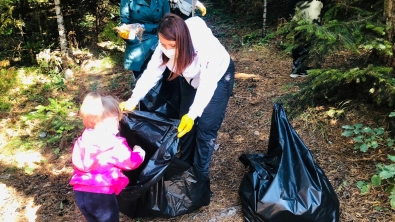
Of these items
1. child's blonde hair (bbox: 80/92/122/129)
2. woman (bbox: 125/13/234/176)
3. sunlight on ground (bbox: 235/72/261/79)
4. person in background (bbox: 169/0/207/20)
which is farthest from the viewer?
sunlight on ground (bbox: 235/72/261/79)

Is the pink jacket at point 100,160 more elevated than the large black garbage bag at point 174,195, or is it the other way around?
the pink jacket at point 100,160

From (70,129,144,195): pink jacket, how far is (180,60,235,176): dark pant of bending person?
60 cm

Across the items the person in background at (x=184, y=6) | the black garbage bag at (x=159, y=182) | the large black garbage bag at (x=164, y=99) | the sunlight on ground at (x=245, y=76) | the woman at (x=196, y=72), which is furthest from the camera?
the sunlight on ground at (x=245, y=76)

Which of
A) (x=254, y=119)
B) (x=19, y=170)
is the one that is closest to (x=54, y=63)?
(x=19, y=170)

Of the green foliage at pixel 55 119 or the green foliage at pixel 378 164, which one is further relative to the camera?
the green foliage at pixel 55 119

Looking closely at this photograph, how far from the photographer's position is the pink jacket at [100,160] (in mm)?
1905

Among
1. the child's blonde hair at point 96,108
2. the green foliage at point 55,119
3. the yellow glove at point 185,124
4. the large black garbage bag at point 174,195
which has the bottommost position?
the green foliage at point 55,119

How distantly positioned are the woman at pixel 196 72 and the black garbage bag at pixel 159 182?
152mm

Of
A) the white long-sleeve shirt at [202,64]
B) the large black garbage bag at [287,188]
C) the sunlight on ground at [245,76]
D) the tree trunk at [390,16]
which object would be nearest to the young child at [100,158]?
the white long-sleeve shirt at [202,64]

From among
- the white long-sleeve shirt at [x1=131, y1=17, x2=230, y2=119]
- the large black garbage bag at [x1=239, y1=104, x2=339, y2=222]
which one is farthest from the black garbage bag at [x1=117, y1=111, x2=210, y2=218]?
the large black garbage bag at [x1=239, y1=104, x2=339, y2=222]

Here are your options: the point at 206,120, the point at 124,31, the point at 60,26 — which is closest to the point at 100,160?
the point at 206,120

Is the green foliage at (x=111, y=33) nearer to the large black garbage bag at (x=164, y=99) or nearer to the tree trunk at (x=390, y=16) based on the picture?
the large black garbage bag at (x=164, y=99)

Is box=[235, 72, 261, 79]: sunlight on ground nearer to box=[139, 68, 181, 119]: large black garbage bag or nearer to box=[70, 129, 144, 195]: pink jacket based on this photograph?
box=[139, 68, 181, 119]: large black garbage bag

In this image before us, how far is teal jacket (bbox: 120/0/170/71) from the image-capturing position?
10.8ft
